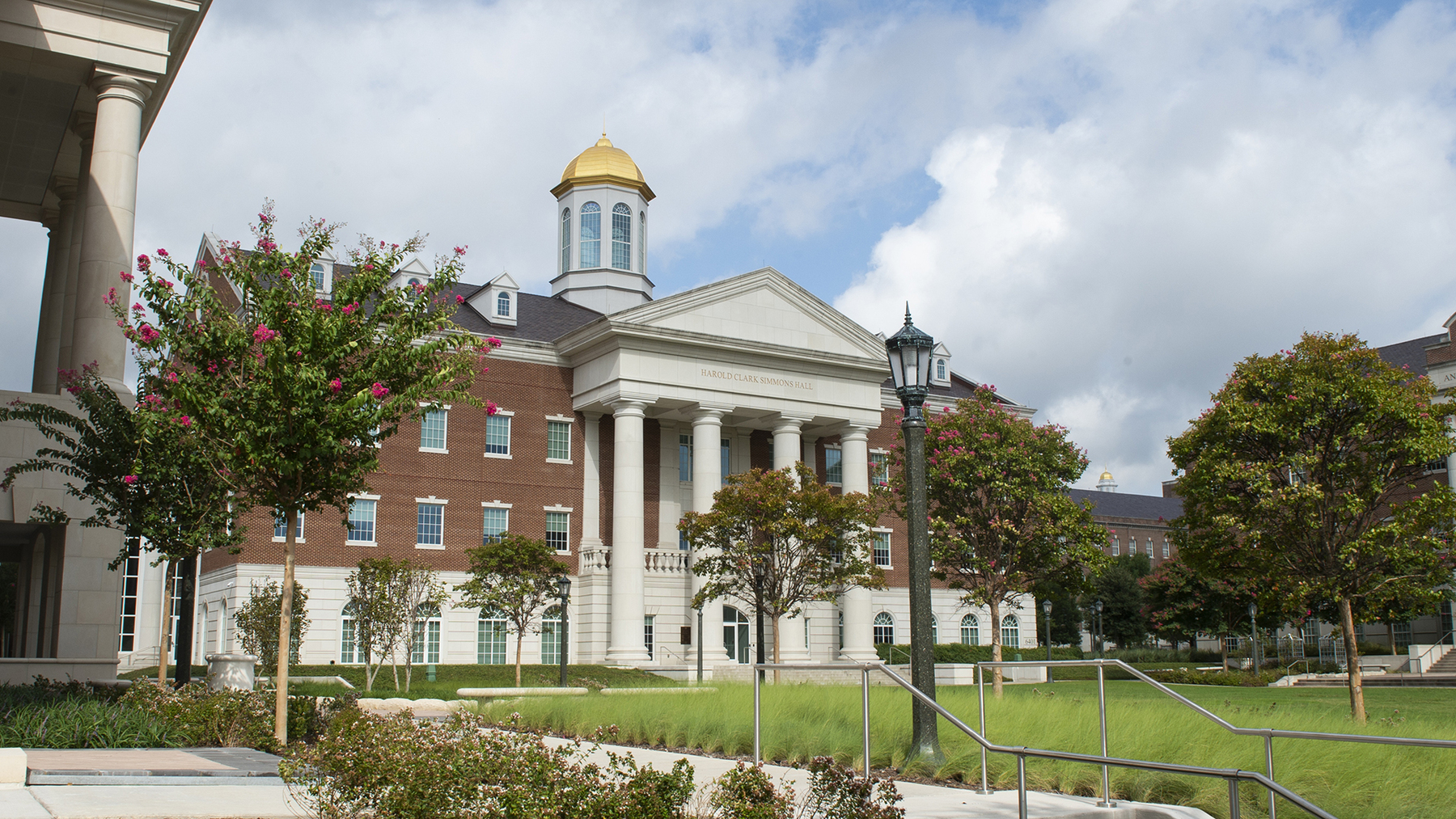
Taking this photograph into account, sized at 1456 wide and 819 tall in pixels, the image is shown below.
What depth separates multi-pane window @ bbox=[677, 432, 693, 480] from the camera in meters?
50.1

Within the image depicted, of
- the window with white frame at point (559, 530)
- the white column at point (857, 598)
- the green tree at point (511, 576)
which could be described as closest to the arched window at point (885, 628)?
the white column at point (857, 598)

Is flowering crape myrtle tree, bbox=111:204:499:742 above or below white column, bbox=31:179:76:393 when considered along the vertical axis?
below

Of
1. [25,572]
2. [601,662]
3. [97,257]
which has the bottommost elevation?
[601,662]

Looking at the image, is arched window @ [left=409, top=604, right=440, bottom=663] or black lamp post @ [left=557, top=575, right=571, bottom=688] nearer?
black lamp post @ [left=557, top=575, right=571, bottom=688]

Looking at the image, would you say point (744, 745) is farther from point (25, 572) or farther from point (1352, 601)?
point (25, 572)

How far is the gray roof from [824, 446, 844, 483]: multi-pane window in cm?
6572

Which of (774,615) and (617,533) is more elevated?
(617,533)

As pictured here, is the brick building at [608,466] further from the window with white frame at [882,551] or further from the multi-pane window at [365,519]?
the window with white frame at [882,551]

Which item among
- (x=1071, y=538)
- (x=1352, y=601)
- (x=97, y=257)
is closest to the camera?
(x=97, y=257)

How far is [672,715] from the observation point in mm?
18062

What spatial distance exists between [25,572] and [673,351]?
979 inches

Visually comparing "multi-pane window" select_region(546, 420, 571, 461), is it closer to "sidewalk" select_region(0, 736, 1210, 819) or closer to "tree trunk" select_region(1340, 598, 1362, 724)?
"tree trunk" select_region(1340, 598, 1362, 724)

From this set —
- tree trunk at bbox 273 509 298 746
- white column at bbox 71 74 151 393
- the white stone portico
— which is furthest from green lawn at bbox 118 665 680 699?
tree trunk at bbox 273 509 298 746

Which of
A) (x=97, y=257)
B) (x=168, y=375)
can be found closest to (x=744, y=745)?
(x=168, y=375)
